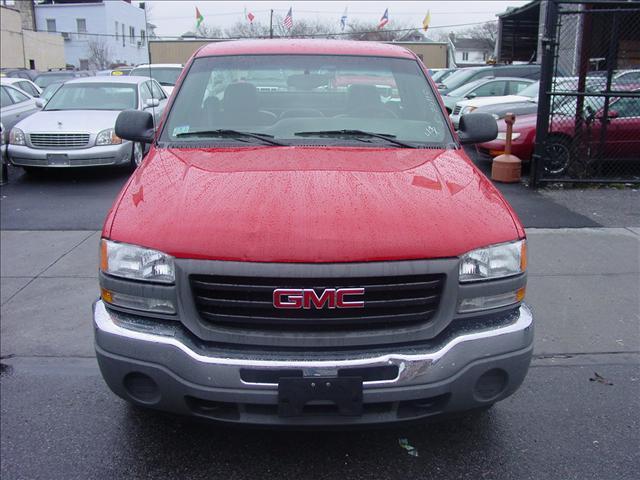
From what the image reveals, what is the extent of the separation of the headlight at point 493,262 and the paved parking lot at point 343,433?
0.98m

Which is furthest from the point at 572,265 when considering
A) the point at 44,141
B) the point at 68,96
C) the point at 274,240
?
the point at 68,96

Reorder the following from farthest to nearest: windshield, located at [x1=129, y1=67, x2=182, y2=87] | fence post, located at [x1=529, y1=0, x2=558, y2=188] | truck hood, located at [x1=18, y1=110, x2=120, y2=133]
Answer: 1. windshield, located at [x1=129, y1=67, x2=182, y2=87]
2. truck hood, located at [x1=18, y1=110, x2=120, y2=133]
3. fence post, located at [x1=529, y1=0, x2=558, y2=188]

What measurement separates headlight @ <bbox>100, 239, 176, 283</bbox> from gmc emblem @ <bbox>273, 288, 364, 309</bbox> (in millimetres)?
449

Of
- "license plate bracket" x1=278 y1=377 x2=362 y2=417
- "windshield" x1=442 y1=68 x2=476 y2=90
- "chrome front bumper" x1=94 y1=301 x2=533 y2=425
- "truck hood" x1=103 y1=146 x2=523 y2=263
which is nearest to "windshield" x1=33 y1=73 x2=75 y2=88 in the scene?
"windshield" x1=442 y1=68 x2=476 y2=90

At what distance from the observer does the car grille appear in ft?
32.4

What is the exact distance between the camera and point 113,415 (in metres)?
3.44

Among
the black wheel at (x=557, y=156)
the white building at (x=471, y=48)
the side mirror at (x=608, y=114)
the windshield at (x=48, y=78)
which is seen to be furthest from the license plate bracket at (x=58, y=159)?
the white building at (x=471, y=48)

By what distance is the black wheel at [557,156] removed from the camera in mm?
9477

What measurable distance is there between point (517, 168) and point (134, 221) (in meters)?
7.86

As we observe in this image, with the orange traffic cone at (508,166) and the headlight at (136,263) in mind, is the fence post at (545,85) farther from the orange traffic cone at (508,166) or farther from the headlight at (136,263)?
the headlight at (136,263)

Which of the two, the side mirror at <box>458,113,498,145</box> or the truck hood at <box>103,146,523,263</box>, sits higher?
the side mirror at <box>458,113,498,145</box>

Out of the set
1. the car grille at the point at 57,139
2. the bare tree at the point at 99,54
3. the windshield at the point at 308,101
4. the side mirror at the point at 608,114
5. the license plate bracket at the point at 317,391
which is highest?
the bare tree at the point at 99,54

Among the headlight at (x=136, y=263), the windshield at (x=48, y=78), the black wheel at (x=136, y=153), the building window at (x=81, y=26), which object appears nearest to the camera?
the headlight at (x=136, y=263)

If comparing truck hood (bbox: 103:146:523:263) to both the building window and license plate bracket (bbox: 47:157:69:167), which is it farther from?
the building window
